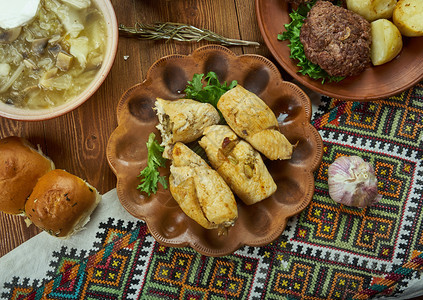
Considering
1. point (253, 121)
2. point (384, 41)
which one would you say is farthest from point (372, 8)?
Result: point (253, 121)

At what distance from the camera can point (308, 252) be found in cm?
268

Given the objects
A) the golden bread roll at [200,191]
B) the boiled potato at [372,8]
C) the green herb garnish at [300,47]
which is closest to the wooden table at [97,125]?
→ the golden bread roll at [200,191]

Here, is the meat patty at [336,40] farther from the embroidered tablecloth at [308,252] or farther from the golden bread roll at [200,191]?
the golden bread roll at [200,191]

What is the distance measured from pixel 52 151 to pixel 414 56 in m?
2.34

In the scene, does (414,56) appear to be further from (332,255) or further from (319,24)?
(332,255)

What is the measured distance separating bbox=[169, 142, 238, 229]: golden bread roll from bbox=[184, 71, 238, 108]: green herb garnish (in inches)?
13.5

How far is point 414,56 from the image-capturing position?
2557 millimetres

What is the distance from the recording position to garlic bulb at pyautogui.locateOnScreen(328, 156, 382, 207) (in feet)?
8.29

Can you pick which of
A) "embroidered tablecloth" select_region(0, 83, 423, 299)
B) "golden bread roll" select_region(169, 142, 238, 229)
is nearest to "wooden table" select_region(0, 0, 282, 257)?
"embroidered tablecloth" select_region(0, 83, 423, 299)

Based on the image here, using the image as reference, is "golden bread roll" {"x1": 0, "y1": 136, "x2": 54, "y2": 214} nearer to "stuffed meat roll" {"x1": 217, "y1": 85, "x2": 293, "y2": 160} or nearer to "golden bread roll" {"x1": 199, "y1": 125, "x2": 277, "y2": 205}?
"golden bread roll" {"x1": 199, "y1": 125, "x2": 277, "y2": 205}

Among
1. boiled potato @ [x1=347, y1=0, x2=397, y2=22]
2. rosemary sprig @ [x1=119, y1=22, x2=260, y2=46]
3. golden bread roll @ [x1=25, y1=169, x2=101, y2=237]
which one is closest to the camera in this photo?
golden bread roll @ [x1=25, y1=169, x2=101, y2=237]

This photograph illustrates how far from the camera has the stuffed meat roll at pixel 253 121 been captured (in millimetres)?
2260

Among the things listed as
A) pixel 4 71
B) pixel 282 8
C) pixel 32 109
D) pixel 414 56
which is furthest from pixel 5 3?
pixel 414 56

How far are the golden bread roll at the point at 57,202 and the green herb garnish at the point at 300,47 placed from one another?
1479 mm
